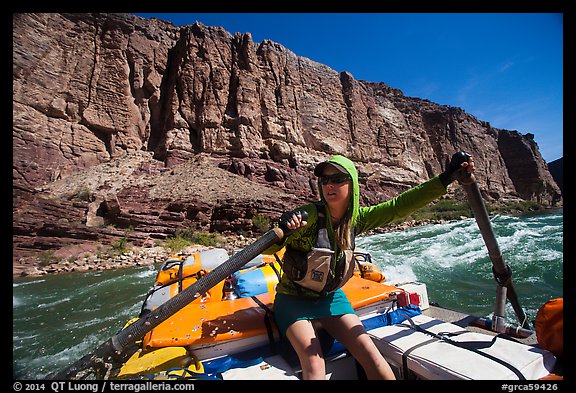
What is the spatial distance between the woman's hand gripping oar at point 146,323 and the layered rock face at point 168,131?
1156 cm

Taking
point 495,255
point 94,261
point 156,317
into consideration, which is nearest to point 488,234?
point 495,255

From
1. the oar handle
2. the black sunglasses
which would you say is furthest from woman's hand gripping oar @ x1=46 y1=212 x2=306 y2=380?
the oar handle

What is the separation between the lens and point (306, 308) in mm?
1424

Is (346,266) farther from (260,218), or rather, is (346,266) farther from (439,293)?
(260,218)

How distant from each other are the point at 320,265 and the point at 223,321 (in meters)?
0.72

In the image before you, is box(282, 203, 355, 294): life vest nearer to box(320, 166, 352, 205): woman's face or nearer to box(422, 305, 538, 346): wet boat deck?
box(320, 166, 352, 205): woman's face

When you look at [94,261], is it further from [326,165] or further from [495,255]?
[495,255]

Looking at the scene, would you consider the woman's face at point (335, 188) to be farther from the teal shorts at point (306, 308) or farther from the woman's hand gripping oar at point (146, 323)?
the teal shorts at point (306, 308)

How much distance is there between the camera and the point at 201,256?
3.11 m

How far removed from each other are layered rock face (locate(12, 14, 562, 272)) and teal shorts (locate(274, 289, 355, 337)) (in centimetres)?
1193

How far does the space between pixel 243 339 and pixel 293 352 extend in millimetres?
302

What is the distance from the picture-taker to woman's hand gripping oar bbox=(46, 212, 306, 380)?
1.19m

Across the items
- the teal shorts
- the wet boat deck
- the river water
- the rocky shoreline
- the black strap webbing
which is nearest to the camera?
the black strap webbing
